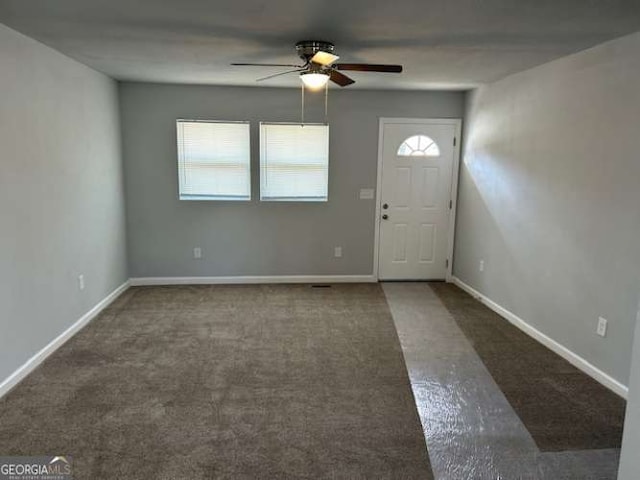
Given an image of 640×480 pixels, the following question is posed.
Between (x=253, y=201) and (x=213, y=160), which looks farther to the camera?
(x=253, y=201)

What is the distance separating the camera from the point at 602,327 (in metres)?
3.13

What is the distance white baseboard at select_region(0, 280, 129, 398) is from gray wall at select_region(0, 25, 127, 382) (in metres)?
0.04

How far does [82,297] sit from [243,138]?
246 centimetres

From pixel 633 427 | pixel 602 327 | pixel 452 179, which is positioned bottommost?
pixel 602 327

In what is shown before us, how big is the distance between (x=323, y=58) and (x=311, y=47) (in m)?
0.24

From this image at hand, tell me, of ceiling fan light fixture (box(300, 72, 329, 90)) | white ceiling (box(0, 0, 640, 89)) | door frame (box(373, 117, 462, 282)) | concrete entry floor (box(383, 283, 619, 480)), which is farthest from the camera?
→ door frame (box(373, 117, 462, 282))

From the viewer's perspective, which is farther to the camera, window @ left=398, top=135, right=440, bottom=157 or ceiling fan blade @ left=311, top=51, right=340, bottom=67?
window @ left=398, top=135, right=440, bottom=157

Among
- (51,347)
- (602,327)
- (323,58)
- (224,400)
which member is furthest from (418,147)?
(51,347)

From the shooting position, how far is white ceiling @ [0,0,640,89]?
239cm

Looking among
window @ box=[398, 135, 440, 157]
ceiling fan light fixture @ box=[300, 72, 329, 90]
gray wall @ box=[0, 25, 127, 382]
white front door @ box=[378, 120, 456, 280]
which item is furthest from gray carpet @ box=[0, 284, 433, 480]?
window @ box=[398, 135, 440, 157]

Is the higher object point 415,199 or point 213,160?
point 213,160

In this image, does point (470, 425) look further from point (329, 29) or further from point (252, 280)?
point (252, 280)

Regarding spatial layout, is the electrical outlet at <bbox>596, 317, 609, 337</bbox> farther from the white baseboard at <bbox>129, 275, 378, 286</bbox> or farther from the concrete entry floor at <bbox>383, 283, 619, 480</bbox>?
the white baseboard at <bbox>129, 275, 378, 286</bbox>

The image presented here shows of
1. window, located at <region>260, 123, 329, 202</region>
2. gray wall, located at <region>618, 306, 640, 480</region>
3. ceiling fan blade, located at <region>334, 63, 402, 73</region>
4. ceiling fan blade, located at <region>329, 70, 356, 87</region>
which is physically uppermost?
ceiling fan blade, located at <region>334, 63, 402, 73</region>
